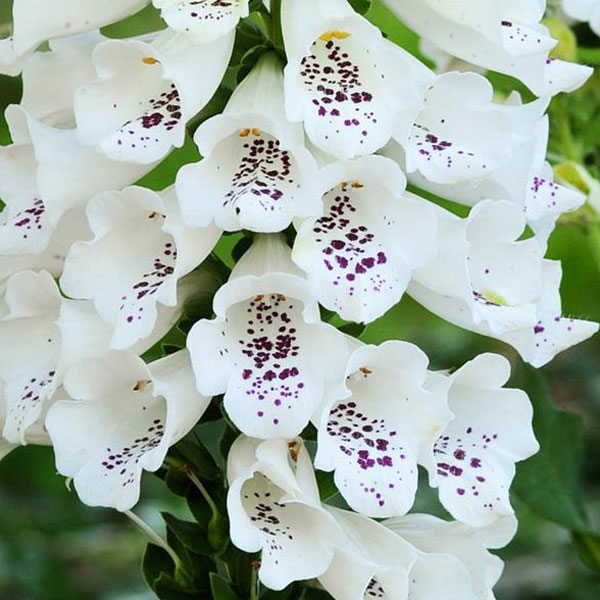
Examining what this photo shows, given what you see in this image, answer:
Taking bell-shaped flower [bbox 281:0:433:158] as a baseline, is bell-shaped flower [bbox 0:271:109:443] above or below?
below

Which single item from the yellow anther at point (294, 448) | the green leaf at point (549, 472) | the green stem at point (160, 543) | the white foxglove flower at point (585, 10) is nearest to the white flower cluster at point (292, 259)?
the yellow anther at point (294, 448)

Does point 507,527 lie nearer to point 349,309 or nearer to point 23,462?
point 349,309

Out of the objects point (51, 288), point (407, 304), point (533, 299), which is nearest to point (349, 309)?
point (533, 299)

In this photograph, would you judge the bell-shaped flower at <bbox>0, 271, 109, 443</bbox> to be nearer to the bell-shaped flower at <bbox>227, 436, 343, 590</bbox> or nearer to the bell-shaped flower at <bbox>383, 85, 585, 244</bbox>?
the bell-shaped flower at <bbox>227, 436, 343, 590</bbox>

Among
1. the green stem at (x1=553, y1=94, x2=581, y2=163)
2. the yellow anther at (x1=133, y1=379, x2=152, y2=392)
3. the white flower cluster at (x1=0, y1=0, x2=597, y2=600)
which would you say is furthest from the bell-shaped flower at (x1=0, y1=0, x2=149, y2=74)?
the green stem at (x1=553, y1=94, x2=581, y2=163)

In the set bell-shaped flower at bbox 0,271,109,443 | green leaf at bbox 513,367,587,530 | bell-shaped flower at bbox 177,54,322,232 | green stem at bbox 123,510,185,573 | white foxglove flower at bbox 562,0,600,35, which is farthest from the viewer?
white foxglove flower at bbox 562,0,600,35

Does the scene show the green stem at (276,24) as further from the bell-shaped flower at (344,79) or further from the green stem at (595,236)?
the green stem at (595,236)
